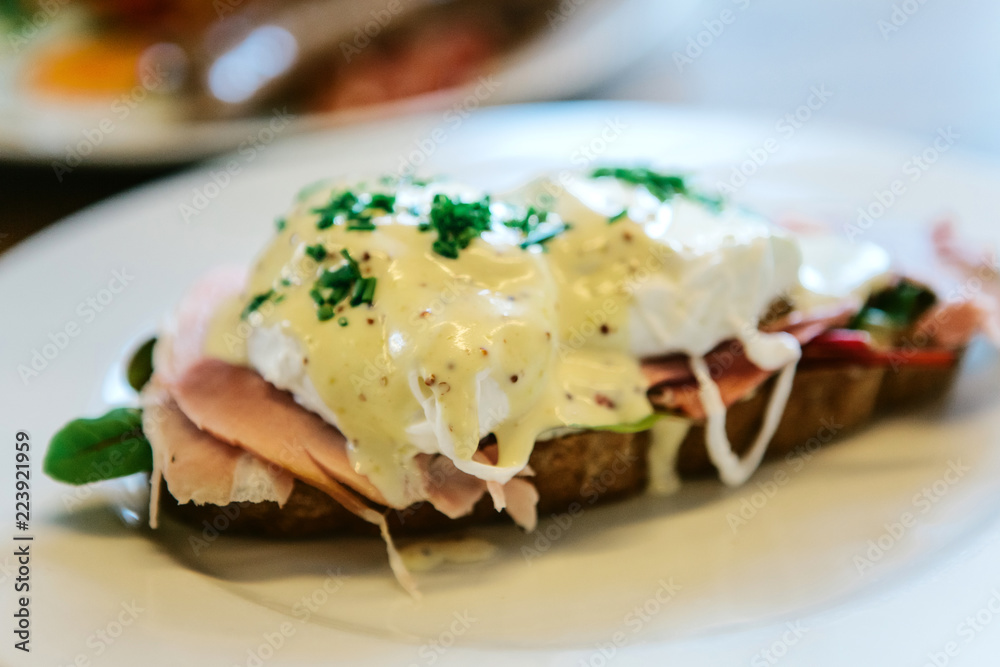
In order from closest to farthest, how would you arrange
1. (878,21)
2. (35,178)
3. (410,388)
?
(410,388) → (35,178) → (878,21)

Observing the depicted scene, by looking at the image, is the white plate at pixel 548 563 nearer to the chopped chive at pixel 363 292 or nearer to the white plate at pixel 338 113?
the chopped chive at pixel 363 292

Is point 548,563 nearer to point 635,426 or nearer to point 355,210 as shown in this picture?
point 635,426

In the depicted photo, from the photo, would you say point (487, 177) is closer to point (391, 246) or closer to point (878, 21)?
point (391, 246)

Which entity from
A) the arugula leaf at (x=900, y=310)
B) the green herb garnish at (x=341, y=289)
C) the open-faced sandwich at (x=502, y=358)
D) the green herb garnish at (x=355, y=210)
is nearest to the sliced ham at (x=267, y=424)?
the open-faced sandwich at (x=502, y=358)

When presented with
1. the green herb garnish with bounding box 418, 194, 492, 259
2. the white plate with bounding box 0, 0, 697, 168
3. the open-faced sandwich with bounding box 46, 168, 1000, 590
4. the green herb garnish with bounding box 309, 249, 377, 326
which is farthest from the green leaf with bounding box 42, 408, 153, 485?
the white plate with bounding box 0, 0, 697, 168

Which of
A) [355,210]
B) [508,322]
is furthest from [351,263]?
[508,322]

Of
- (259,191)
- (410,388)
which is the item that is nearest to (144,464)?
(410,388)
